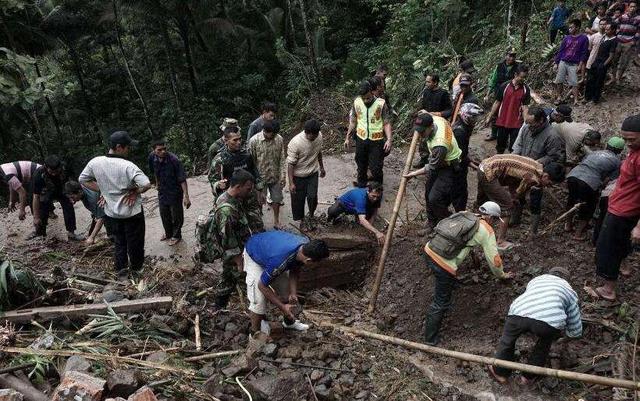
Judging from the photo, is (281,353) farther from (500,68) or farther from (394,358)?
(500,68)

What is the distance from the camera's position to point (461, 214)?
4512 mm

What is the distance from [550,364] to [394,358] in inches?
56.9

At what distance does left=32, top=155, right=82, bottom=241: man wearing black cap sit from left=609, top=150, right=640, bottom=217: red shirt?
23.4 feet

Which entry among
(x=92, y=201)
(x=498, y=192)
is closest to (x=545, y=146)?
(x=498, y=192)

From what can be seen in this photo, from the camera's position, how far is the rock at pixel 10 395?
2.63 m

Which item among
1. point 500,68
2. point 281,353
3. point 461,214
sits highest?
point 500,68

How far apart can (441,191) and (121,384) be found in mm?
4143

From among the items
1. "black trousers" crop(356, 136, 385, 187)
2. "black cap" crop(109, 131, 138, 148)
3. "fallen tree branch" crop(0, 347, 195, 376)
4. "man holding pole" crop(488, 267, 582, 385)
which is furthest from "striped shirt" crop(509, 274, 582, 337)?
"black cap" crop(109, 131, 138, 148)

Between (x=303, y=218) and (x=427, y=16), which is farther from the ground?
(x=427, y=16)

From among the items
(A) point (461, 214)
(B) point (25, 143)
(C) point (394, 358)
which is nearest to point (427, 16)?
(A) point (461, 214)

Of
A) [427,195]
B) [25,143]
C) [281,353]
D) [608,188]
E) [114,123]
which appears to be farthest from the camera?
[114,123]

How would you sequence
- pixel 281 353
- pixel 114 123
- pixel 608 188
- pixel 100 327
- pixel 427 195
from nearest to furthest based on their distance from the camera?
1. pixel 100 327
2. pixel 281 353
3. pixel 608 188
4. pixel 427 195
5. pixel 114 123

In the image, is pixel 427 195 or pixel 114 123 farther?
pixel 114 123

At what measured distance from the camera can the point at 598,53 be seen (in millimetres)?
8547
